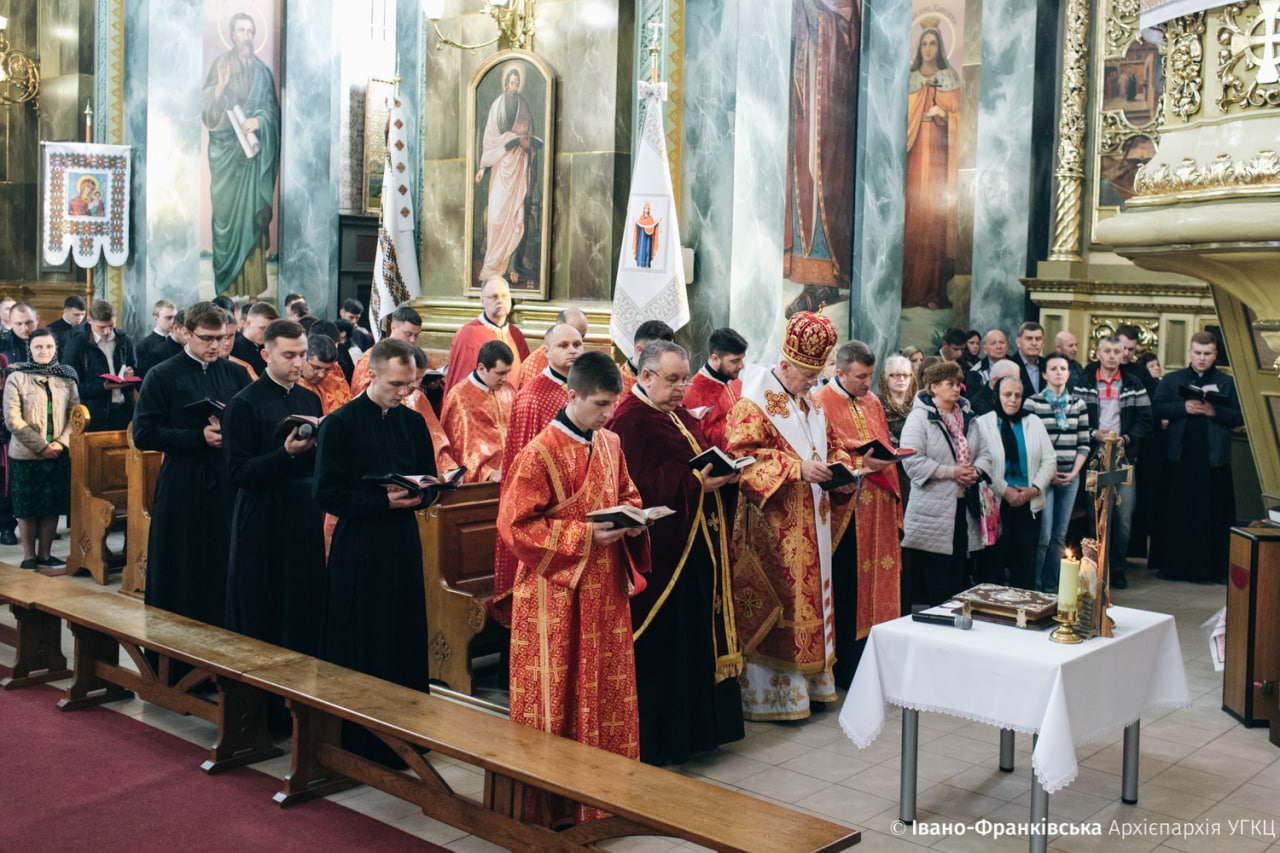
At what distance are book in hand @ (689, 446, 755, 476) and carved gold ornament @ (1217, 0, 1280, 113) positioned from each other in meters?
2.60

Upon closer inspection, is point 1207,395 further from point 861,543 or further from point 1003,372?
point 861,543

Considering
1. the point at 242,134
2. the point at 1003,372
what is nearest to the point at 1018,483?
the point at 1003,372

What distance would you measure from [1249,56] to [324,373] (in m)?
4.97

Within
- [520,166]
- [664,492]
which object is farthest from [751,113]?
[664,492]

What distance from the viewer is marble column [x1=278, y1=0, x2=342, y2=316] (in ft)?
47.5

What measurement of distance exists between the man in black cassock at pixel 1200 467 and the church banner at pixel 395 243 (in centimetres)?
→ 609

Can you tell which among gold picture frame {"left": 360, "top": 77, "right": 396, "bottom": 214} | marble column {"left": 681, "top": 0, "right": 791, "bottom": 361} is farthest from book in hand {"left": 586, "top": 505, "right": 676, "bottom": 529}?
gold picture frame {"left": 360, "top": 77, "right": 396, "bottom": 214}

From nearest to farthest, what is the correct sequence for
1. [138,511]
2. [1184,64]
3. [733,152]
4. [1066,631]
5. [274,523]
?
1. [1066,631]
2. [274,523]
3. [1184,64]
4. [138,511]
5. [733,152]

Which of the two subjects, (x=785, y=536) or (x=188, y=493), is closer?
(x=188, y=493)

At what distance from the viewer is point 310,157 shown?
47.7 ft

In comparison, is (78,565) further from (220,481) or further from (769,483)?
(769,483)

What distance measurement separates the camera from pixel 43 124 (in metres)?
18.2

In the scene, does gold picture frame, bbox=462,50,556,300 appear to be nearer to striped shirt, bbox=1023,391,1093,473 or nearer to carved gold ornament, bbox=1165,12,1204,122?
striped shirt, bbox=1023,391,1093,473

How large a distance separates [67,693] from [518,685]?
2.69m
